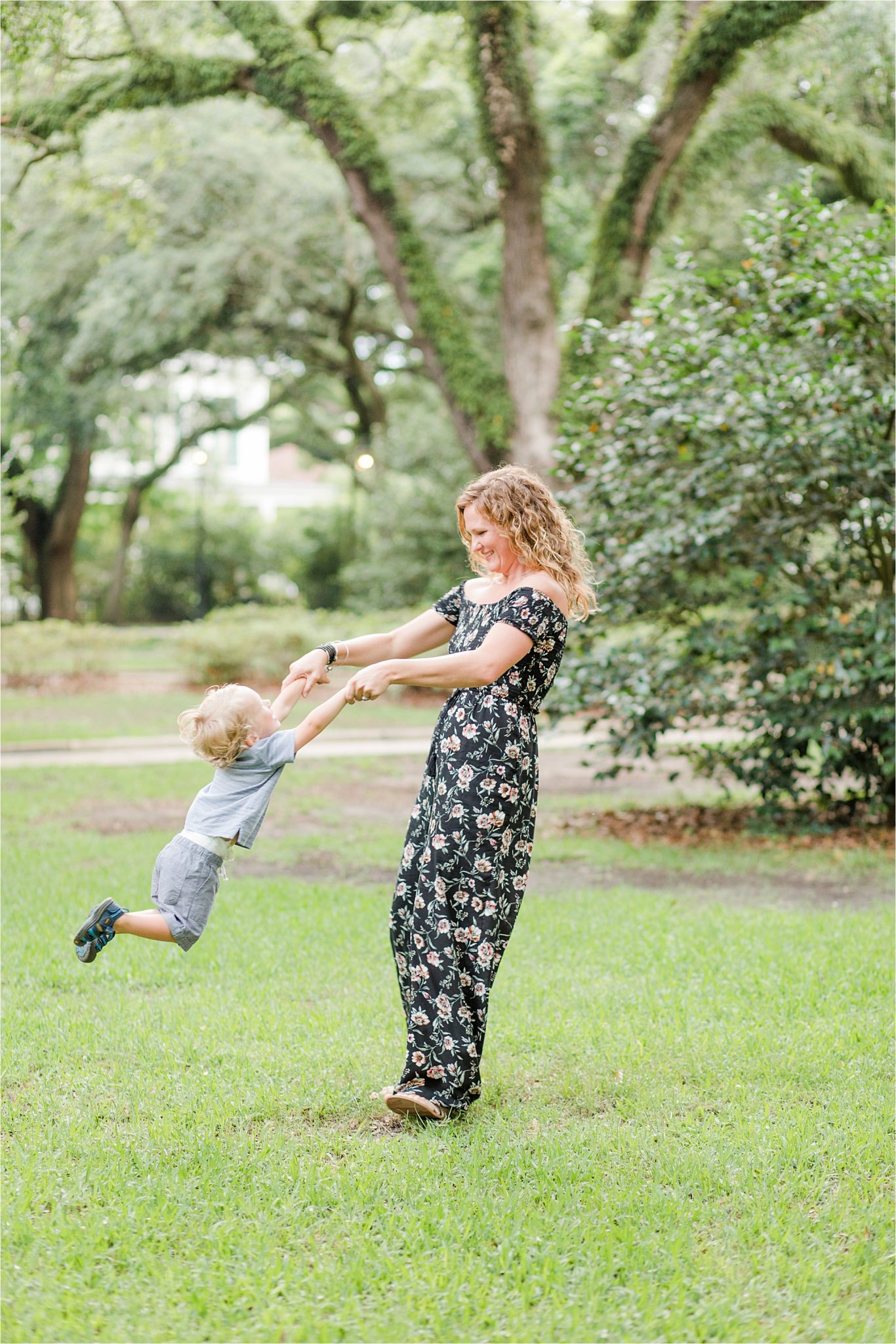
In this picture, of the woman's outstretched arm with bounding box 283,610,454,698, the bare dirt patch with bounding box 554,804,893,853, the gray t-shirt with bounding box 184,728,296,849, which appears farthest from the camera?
the bare dirt patch with bounding box 554,804,893,853

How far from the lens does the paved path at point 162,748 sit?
42.0 ft

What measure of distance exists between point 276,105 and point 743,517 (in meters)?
8.34

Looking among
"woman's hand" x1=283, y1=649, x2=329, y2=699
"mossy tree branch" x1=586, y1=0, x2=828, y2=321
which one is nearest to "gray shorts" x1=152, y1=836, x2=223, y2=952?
"woman's hand" x1=283, y1=649, x2=329, y2=699

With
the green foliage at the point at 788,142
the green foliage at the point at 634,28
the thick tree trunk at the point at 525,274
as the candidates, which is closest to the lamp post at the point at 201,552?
the thick tree trunk at the point at 525,274

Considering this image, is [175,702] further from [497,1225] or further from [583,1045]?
[497,1225]

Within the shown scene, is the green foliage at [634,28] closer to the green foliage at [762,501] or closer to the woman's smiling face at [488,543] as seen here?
the green foliage at [762,501]

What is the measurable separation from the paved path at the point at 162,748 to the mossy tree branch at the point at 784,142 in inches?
250

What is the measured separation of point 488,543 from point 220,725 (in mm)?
1013

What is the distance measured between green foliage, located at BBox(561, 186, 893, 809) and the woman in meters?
4.31

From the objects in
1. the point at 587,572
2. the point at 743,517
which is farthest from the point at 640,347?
the point at 587,572

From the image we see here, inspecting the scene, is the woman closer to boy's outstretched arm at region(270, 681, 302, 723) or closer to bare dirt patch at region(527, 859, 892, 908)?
boy's outstretched arm at region(270, 681, 302, 723)

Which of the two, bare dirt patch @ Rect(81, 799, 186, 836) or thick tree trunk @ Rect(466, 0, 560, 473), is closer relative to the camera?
bare dirt patch @ Rect(81, 799, 186, 836)

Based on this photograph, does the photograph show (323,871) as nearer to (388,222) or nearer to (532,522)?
(532,522)

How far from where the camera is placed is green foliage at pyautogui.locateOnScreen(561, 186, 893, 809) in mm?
8047
